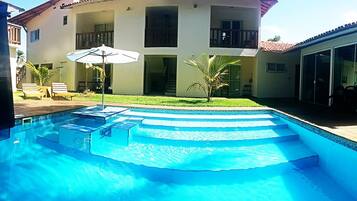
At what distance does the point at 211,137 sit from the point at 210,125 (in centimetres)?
143

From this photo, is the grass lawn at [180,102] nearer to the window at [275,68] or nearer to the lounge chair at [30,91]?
the lounge chair at [30,91]

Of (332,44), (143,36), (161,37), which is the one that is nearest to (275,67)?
(332,44)

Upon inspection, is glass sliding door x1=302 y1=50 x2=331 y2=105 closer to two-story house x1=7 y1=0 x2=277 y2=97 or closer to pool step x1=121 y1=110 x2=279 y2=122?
two-story house x1=7 y1=0 x2=277 y2=97

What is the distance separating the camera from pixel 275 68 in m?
20.7

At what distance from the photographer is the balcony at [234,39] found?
20314mm

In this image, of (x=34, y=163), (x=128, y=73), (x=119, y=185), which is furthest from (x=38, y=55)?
(x=119, y=185)

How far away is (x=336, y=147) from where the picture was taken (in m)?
7.39

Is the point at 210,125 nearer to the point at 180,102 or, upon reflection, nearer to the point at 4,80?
the point at 180,102

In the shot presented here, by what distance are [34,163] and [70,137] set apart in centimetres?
Result: 165

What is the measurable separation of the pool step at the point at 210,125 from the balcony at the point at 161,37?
986 cm

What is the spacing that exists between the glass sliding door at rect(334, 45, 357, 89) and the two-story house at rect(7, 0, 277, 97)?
21.3ft

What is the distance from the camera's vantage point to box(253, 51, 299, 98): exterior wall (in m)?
20.2

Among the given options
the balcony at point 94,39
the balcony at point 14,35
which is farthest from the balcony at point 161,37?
the balcony at point 14,35

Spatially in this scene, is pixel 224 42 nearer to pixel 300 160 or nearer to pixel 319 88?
pixel 319 88
